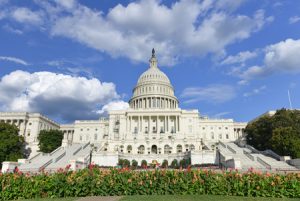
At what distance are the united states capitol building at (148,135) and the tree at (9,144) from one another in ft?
14.3

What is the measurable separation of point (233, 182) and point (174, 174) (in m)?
3.42

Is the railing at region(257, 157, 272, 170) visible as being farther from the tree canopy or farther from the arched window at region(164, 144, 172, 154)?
the arched window at region(164, 144, 172, 154)

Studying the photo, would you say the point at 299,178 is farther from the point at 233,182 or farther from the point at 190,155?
the point at 190,155

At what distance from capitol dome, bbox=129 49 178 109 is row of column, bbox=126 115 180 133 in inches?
577

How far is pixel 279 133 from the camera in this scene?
55562 millimetres

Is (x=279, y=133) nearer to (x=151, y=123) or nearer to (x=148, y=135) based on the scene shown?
(x=148, y=135)

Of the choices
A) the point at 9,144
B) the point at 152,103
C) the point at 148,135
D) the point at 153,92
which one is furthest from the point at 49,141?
the point at 153,92

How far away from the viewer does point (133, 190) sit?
1603 centimetres

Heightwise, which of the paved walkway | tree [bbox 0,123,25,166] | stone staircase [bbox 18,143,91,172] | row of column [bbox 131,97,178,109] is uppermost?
row of column [bbox 131,97,178,109]

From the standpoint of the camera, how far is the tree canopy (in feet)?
174

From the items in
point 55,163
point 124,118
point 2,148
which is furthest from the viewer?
point 124,118

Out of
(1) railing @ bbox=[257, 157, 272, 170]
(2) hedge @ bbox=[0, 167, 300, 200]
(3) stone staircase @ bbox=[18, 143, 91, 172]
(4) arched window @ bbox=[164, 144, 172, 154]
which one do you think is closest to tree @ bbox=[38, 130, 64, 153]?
(3) stone staircase @ bbox=[18, 143, 91, 172]

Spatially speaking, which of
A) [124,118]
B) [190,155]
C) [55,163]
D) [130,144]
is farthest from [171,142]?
[55,163]

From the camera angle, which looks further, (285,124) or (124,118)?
(124,118)
